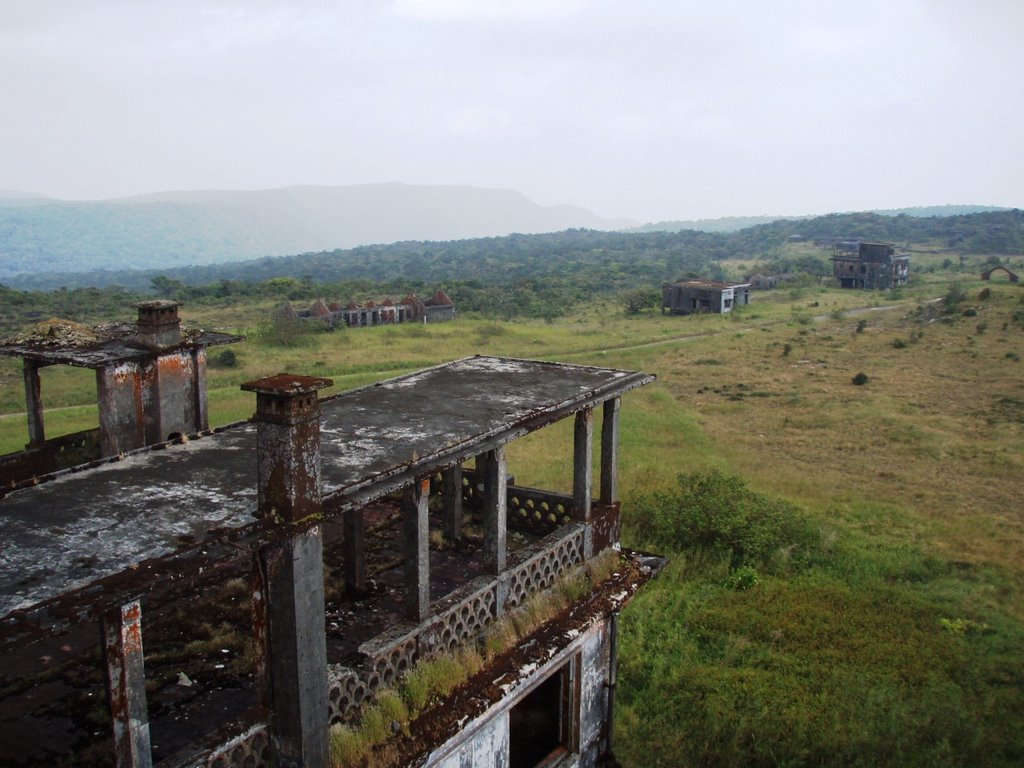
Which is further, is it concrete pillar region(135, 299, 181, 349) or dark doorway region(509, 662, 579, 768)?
dark doorway region(509, 662, 579, 768)

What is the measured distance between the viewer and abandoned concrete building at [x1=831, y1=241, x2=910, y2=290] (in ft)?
240

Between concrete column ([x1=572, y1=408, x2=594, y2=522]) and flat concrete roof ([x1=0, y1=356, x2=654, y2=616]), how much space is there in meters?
0.27

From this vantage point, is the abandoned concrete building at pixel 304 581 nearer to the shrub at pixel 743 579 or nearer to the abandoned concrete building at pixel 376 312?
the shrub at pixel 743 579

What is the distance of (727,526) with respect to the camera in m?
18.5

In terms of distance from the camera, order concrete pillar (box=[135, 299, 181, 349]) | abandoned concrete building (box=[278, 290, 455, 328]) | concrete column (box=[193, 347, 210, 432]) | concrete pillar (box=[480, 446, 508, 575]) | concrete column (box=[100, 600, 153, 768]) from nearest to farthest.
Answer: concrete column (box=[100, 600, 153, 768]) → concrete pillar (box=[480, 446, 508, 575]) → concrete pillar (box=[135, 299, 181, 349]) → concrete column (box=[193, 347, 210, 432]) → abandoned concrete building (box=[278, 290, 455, 328])

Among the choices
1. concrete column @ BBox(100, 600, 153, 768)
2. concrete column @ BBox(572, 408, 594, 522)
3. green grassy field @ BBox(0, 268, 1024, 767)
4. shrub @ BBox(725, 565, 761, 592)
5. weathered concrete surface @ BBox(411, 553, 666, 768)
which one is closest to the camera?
concrete column @ BBox(100, 600, 153, 768)

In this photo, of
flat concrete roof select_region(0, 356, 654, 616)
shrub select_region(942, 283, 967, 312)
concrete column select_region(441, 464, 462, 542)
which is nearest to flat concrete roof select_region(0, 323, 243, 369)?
flat concrete roof select_region(0, 356, 654, 616)

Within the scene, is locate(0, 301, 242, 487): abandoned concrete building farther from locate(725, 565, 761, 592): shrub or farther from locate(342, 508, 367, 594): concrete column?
locate(725, 565, 761, 592): shrub

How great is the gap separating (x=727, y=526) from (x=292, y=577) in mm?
14341

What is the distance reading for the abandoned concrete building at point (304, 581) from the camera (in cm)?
510

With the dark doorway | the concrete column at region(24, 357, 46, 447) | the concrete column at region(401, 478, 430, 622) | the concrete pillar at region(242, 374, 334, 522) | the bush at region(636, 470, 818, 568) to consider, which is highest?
the concrete pillar at region(242, 374, 334, 522)

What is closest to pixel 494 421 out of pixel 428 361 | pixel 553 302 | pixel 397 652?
pixel 397 652

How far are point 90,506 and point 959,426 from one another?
2978cm

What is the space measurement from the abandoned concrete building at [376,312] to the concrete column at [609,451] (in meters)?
41.2
